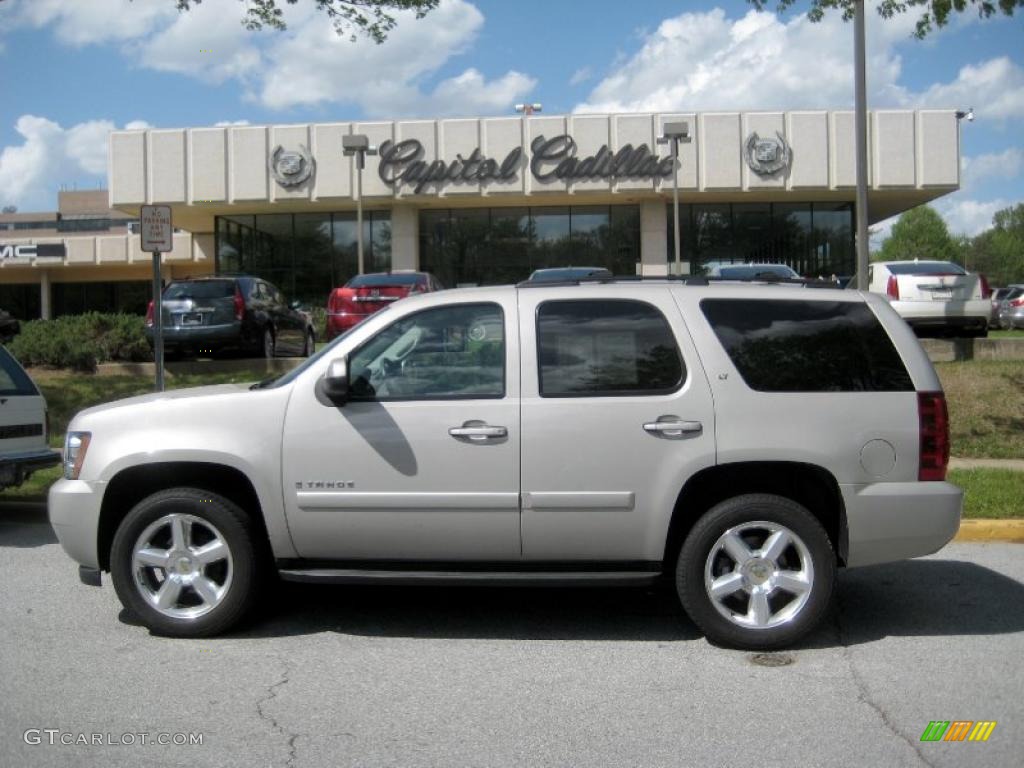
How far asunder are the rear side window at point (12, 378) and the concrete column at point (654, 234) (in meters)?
25.9

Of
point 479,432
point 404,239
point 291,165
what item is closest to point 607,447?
point 479,432

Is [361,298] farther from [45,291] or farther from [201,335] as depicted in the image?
[45,291]

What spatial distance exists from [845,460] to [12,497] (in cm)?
798

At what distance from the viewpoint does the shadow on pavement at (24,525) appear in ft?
27.1

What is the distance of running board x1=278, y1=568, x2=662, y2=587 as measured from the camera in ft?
17.1

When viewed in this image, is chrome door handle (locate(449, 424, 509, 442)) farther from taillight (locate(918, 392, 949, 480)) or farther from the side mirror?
taillight (locate(918, 392, 949, 480))

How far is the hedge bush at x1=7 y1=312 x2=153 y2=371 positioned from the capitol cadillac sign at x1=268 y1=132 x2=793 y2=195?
14243 millimetres

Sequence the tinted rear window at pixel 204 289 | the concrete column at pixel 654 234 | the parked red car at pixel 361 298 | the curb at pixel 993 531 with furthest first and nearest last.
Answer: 1. the concrete column at pixel 654 234
2. the parked red car at pixel 361 298
3. the tinted rear window at pixel 204 289
4. the curb at pixel 993 531

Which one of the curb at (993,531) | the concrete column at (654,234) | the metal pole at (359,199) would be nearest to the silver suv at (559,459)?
the curb at (993,531)

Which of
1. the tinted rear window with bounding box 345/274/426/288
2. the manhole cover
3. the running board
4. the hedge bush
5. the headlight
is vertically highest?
the tinted rear window with bounding box 345/274/426/288

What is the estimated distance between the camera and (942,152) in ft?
100

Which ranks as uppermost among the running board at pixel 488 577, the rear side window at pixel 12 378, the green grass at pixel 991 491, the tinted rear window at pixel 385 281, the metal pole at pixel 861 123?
the metal pole at pixel 861 123

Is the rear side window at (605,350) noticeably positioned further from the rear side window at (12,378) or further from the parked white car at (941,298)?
the parked white car at (941,298)
